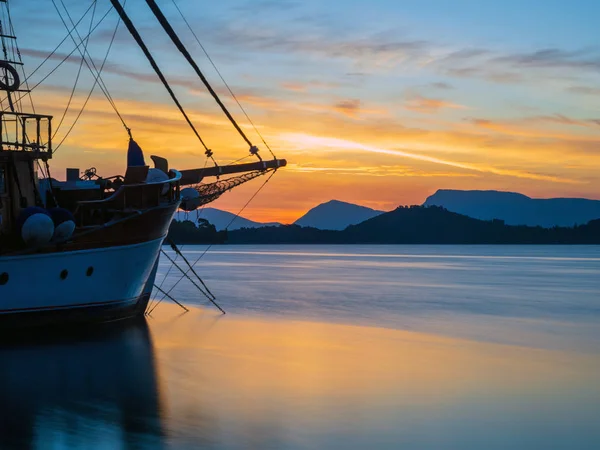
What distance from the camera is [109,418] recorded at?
47.8 feet

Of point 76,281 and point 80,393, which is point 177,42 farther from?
point 80,393

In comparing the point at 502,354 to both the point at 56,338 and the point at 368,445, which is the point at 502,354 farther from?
the point at 56,338

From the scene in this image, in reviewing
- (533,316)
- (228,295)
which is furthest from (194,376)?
(228,295)

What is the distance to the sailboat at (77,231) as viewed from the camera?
23141 millimetres

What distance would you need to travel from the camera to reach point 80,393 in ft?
55.7

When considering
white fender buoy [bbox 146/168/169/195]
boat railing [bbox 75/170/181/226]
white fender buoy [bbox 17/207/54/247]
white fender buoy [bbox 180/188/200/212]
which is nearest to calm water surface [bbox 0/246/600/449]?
white fender buoy [bbox 17/207/54/247]

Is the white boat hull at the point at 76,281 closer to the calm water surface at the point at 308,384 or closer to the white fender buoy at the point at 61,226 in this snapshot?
the white fender buoy at the point at 61,226

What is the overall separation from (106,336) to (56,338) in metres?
1.77

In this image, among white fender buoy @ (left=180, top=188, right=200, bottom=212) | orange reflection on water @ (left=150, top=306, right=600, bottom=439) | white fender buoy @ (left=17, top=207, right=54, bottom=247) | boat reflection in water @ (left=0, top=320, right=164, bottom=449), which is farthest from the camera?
white fender buoy @ (left=180, top=188, right=200, bottom=212)

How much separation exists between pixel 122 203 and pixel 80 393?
1076 centimetres

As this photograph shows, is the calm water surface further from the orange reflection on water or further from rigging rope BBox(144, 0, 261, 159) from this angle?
rigging rope BBox(144, 0, 261, 159)

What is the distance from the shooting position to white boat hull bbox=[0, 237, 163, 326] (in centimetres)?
2305

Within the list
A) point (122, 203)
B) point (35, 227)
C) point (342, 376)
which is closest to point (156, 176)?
point (122, 203)

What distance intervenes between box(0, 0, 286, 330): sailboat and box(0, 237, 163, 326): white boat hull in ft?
0.09
